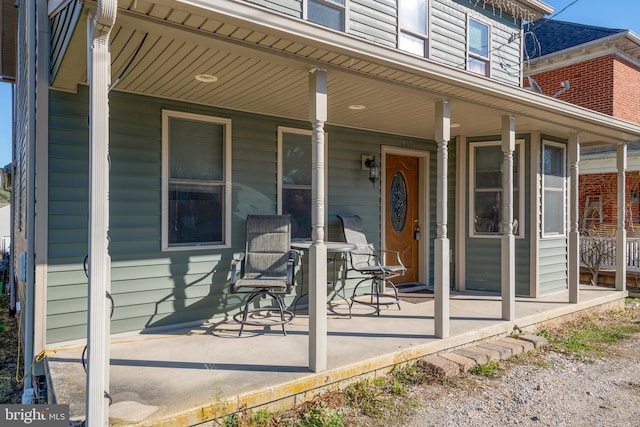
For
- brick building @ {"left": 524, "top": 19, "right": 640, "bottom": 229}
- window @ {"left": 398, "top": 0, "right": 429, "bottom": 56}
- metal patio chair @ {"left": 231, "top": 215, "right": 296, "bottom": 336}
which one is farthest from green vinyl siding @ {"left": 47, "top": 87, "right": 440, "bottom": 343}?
brick building @ {"left": 524, "top": 19, "right": 640, "bottom": 229}

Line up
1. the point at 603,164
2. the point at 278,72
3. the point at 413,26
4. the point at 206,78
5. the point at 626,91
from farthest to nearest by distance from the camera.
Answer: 1. the point at 626,91
2. the point at 603,164
3. the point at 413,26
4. the point at 206,78
5. the point at 278,72

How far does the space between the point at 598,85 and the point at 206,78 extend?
10846mm

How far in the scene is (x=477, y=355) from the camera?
3.87m

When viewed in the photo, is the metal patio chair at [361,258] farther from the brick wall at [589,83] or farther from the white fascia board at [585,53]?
the white fascia board at [585,53]

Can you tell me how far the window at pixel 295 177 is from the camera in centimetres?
508

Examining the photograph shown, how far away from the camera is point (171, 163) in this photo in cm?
427

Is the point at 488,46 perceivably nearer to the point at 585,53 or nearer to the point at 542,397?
the point at 585,53

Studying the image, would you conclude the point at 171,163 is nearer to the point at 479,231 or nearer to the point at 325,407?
the point at 325,407

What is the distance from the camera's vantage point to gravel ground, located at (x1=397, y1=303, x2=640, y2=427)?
115 inches

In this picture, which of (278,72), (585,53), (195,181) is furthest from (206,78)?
(585,53)

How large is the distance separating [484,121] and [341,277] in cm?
267

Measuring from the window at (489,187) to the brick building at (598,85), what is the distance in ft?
16.6

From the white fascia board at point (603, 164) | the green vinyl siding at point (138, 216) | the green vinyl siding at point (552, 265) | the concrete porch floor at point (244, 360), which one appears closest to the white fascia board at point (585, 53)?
the white fascia board at point (603, 164)

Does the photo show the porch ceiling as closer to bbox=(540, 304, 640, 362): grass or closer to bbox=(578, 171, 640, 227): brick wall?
bbox=(540, 304, 640, 362): grass
